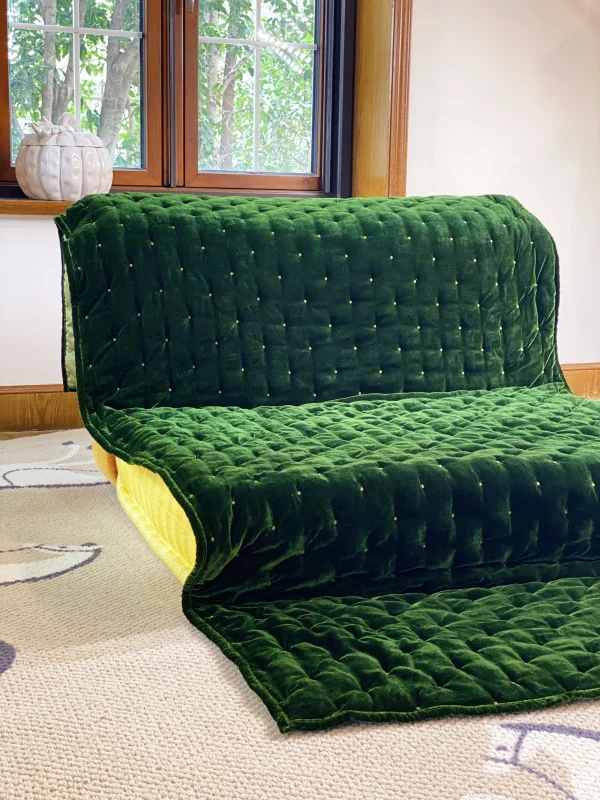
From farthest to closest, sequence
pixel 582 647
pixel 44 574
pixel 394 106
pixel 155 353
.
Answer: pixel 394 106 → pixel 155 353 → pixel 44 574 → pixel 582 647

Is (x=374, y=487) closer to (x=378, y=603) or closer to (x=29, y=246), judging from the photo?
(x=378, y=603)

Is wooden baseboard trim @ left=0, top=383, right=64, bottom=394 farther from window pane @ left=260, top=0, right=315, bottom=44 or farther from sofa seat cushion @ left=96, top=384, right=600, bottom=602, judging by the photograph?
window pane @ left=260, top=0, right=315, bottom=44

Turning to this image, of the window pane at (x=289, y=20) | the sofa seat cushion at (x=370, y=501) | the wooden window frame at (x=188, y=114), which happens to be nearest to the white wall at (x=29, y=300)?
the wooden window frame at (x=188, y=114)

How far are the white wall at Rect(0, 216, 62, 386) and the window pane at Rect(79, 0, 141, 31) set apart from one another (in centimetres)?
77

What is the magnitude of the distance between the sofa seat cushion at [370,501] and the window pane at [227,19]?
2.07 meters

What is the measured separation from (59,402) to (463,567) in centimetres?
190

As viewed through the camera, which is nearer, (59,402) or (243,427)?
(243,427)

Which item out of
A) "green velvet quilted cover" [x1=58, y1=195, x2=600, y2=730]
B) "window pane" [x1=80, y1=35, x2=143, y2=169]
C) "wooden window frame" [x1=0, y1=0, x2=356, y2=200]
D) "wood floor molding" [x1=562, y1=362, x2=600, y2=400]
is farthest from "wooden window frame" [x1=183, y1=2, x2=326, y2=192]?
"wood floor molding" [x1=562, y1=362, x2=600, y2=400]

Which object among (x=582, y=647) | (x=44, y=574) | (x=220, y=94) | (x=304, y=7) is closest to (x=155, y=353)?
(x=44, y=574)

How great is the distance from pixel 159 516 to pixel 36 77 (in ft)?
7.01

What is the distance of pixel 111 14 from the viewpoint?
11.1 feet

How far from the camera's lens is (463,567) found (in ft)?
5.80

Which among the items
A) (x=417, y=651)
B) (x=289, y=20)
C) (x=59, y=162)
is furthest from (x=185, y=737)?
(x=289, y=20)

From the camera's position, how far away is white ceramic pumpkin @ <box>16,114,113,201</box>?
314cm
